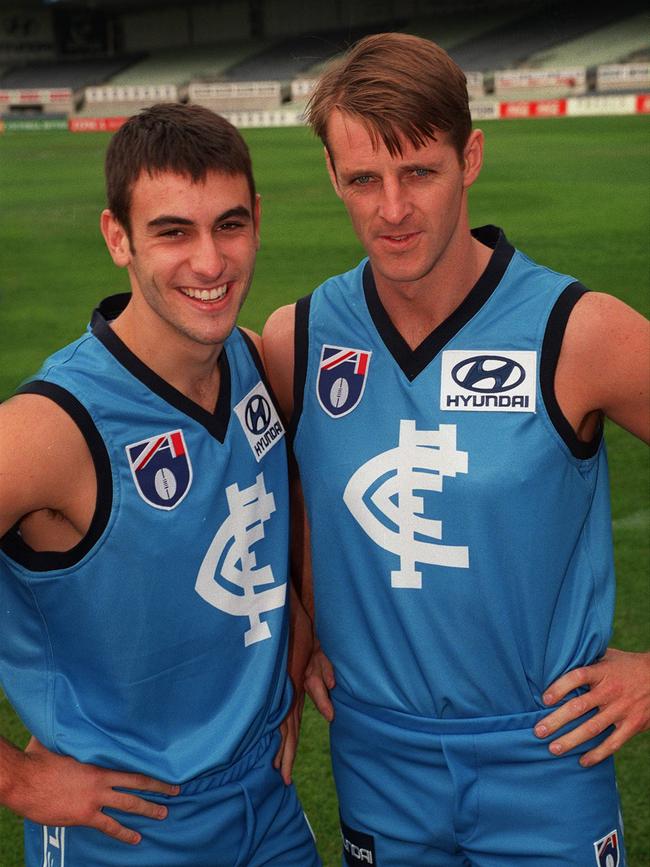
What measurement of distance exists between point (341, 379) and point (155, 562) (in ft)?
1.76

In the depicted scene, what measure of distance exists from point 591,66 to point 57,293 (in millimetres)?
21695

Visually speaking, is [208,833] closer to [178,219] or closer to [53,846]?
[53,846]

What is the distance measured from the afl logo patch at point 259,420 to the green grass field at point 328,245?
1642mm

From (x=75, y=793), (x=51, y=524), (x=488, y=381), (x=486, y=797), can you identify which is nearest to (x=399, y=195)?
(x=488, y=381)

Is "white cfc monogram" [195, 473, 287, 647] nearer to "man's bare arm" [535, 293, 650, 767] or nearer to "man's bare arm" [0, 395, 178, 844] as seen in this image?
"man's bare arm" [0, 395, 178, 844]

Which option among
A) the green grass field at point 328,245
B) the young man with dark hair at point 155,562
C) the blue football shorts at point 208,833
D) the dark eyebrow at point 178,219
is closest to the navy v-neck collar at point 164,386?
the young man with dark hair at point 155,562

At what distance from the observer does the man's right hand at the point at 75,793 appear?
2.12m

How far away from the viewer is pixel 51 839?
2311mm

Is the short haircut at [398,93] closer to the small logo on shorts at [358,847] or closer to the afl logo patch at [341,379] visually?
the afl logo patch at [341,379]

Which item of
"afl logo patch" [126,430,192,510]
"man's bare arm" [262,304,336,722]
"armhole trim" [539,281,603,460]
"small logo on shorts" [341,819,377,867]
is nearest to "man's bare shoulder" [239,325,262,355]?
"man's bare arm" [262,304,336,722]

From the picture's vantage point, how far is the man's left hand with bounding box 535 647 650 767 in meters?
2.22

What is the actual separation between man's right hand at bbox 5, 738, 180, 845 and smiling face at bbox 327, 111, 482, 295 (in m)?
1.12

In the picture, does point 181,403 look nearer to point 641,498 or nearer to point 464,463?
point 464,463

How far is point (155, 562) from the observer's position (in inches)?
83.4
